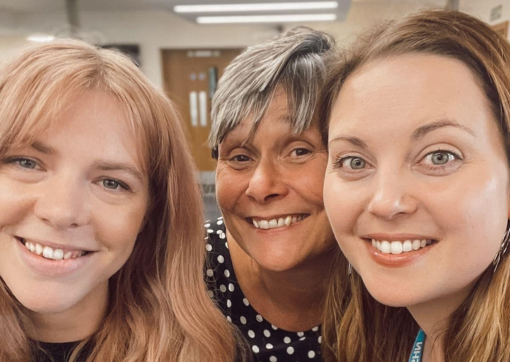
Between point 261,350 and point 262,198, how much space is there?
51cm

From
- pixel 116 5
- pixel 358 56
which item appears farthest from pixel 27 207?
pixel 116 5

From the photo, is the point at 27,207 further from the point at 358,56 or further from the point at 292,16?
the point at 292,16

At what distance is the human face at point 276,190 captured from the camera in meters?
1.33

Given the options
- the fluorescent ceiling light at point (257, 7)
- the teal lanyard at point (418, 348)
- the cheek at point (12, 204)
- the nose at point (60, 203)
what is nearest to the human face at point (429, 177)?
the teal lanyard at point (418, 348)

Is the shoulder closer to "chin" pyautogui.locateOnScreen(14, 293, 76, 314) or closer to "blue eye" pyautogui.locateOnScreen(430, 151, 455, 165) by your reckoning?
"chin" pyautogui.locateOnScreen(14, 293, 76, 314)

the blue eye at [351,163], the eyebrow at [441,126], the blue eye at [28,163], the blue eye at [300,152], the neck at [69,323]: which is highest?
the eyebrow at [441,126]

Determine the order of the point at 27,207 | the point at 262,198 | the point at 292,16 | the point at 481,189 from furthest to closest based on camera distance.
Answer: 1. the point at 292,16
2. the point at 262,198
3. the point at 27,207
4. the point at 481,189

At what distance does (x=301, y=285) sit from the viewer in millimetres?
1578

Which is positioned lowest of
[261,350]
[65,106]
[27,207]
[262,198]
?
[261,350]

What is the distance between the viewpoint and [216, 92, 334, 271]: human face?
1335 mm

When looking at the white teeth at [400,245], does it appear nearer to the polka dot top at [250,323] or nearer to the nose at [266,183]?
the nose at [266,183]

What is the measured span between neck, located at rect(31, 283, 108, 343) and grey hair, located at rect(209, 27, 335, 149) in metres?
0.59

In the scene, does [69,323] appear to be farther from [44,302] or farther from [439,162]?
[439,162]

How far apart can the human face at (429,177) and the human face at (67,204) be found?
1.78 feet
